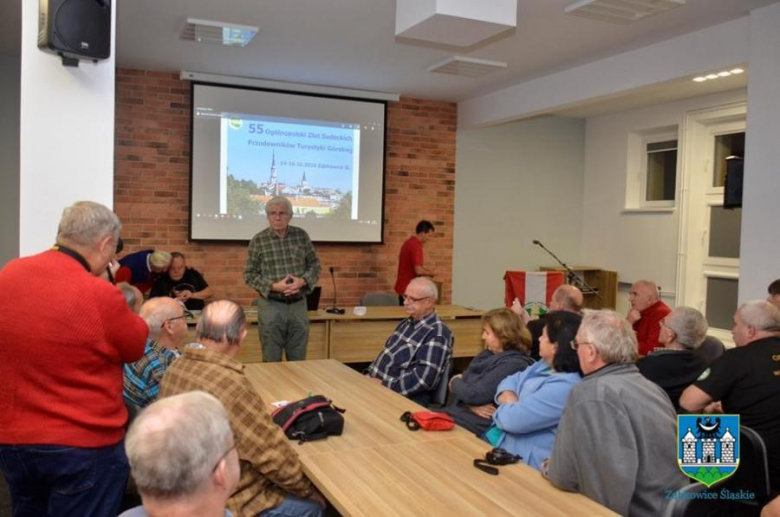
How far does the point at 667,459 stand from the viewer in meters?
2.16

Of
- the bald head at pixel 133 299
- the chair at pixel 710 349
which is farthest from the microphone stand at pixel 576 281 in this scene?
the bald head at pixel 133 299

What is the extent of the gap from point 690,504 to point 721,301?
6247mm

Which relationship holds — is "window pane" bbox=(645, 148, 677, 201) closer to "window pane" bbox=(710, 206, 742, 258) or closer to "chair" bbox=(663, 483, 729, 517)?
"window pane" bbox=(710, 206, 742, 258)

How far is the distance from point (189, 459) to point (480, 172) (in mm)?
7765

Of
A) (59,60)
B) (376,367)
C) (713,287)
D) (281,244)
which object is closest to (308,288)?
(281,244)

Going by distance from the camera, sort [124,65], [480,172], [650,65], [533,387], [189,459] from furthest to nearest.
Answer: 1. [480,172]
2. [124,65]
3. [650,65]
4. [533,387]
5. [189,459]

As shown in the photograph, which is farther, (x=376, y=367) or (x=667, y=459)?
(x=376, y=367)

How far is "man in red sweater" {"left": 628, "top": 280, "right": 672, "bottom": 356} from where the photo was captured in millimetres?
4922

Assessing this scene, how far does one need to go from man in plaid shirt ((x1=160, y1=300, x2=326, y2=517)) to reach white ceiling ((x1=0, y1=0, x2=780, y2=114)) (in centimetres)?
337

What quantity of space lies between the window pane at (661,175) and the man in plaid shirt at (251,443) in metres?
7.20

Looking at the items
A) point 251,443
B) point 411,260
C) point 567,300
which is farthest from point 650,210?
point 251,443

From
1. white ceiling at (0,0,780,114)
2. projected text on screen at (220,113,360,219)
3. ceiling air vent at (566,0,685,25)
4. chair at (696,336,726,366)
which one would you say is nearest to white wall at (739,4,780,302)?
white ceiling at (0,0,780,114)

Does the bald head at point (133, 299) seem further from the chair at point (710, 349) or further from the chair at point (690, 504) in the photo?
the chair at point (710, 349)

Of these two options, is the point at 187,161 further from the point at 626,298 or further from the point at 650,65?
the point at 626,298
